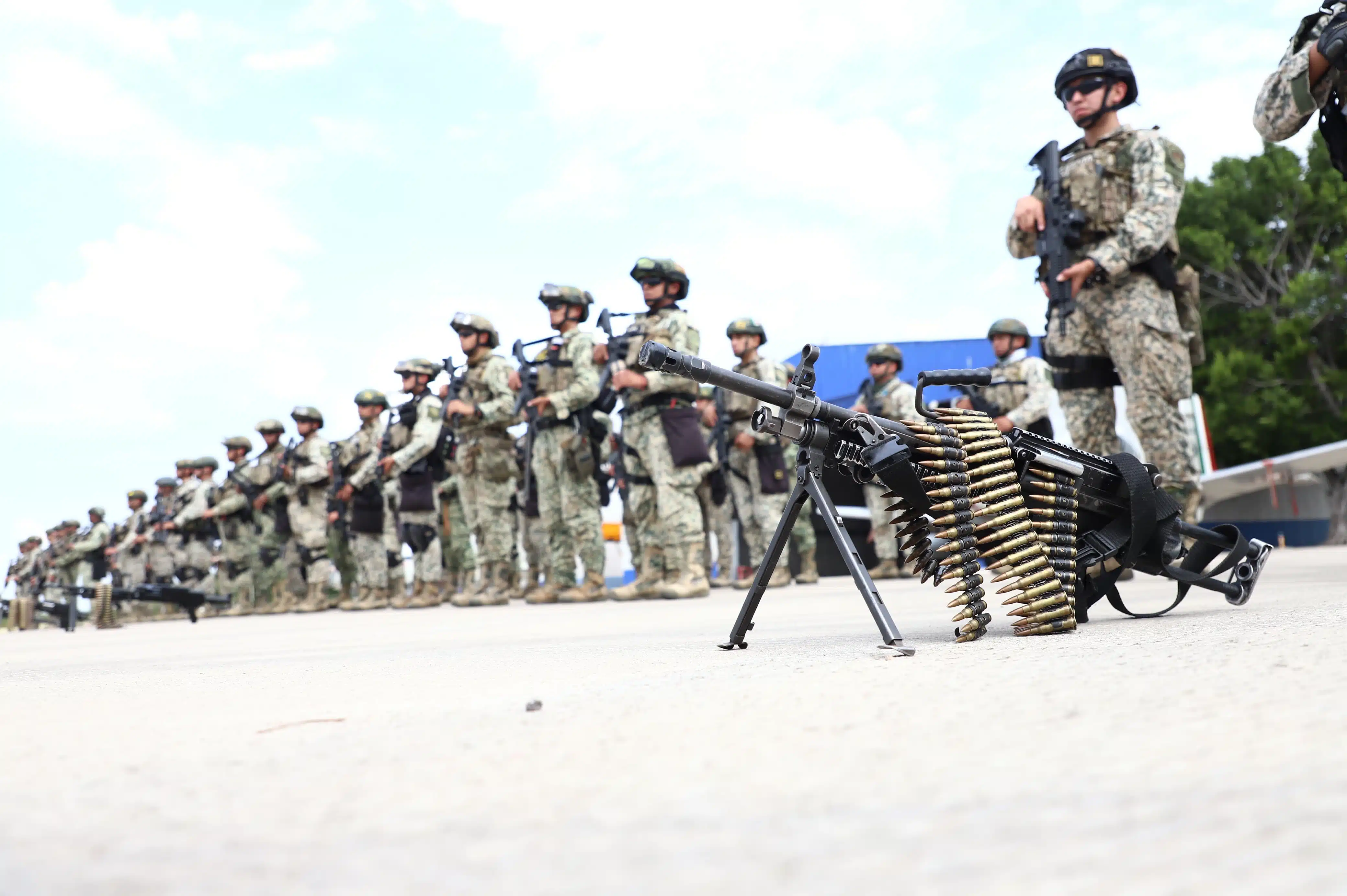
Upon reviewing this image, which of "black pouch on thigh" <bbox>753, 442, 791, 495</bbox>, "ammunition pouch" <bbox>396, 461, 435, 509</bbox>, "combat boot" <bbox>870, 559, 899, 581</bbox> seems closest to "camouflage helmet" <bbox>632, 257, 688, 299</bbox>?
"black pouch on thigh" <bbox>753, 442, 791, 495</bbox>

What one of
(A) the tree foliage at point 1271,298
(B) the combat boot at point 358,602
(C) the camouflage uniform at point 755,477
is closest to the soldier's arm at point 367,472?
(B) the combat boot at point 358,602

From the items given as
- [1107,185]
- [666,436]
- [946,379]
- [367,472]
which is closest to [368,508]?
[367,472]

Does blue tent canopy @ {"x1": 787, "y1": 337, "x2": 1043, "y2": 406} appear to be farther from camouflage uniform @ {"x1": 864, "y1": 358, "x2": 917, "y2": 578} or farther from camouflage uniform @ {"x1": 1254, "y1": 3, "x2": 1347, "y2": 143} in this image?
camouflage uniform @ {"x1": 1254, "y1": 3, "x2": 1347, "y2": 143}

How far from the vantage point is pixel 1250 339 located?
21062 millimetres

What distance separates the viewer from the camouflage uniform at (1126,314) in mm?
4703

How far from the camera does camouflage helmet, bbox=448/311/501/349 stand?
940 centimetres

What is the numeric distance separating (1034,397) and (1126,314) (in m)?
3.32

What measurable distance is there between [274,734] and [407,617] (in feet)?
18.1

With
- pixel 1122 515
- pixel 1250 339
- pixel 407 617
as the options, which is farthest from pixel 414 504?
pixel 1250 339

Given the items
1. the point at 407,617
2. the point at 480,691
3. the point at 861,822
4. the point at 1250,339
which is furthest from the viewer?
the point at 1250,339

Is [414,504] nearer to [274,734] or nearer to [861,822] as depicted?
[274,734]

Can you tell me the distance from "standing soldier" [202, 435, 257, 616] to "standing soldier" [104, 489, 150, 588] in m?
2.11

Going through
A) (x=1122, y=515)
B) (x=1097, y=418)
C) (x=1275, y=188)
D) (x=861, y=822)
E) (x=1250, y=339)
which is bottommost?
(x=861, y=822)

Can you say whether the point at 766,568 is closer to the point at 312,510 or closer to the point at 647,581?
the point at 647,581
